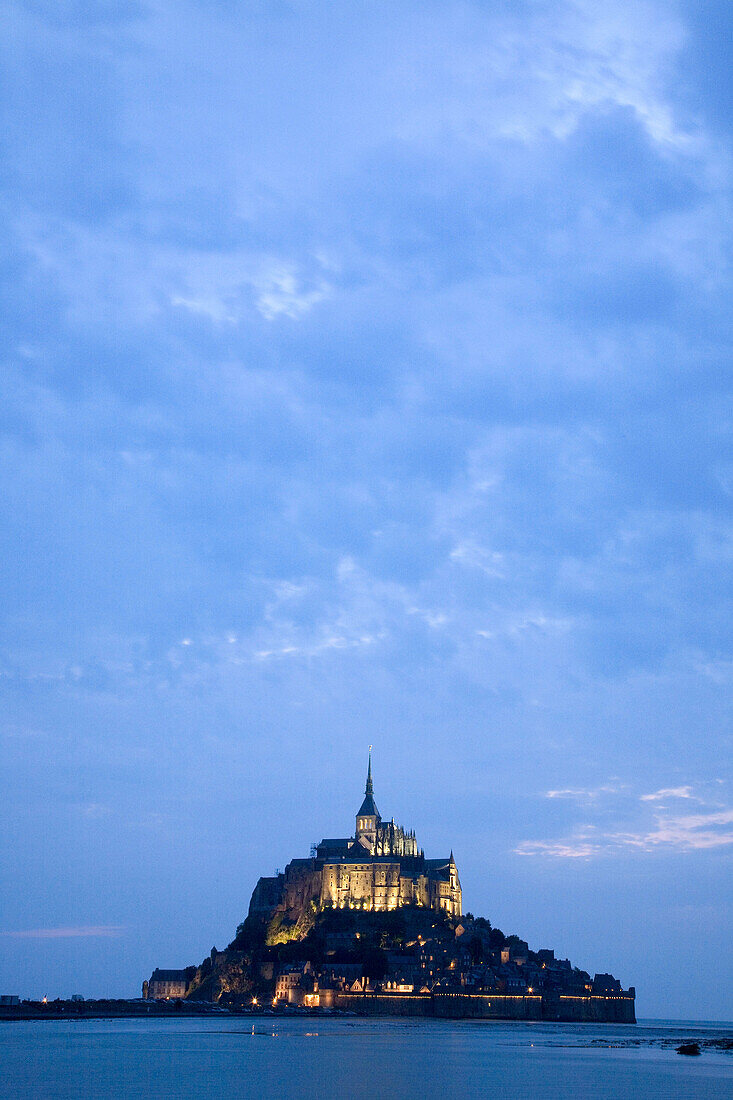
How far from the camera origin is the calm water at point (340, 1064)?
2766 inches

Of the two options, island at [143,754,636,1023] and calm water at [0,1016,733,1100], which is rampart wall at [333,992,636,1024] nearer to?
island at [143,754,636,1023]

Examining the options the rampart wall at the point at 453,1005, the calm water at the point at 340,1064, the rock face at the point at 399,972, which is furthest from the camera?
the rock face at the point at 399,972

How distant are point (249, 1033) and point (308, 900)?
221 ft

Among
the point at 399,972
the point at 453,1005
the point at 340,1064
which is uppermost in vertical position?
the point at 399,972

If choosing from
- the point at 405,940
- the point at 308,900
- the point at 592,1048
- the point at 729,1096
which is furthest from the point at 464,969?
the point at 729,1096

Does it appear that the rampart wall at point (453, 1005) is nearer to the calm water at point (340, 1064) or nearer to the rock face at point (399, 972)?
the rock face at point (399, 972)

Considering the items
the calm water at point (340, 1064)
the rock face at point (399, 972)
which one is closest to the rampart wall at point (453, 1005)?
the rock face at point (399, 972)

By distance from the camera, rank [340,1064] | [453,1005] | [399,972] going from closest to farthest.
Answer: [340,1064]
[453,1005]
[399,972]

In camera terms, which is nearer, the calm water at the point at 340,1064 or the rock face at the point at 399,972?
the calm water at the point at 340,1064

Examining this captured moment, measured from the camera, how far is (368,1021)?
6348 inches

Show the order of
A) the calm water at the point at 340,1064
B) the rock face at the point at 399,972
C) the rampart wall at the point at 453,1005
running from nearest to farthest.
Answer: the calm water at the point at 340,1064
the rampart wall at the point at 453,1005
the rock face at the point at 399,972

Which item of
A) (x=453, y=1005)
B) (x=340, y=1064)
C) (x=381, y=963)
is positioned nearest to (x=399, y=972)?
(x=381, y=963)

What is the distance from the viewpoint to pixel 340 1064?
87.1 metres

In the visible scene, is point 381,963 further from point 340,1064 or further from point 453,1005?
point 340,1064
